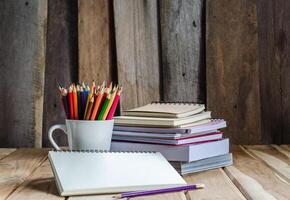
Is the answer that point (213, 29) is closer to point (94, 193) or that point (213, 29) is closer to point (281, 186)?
point (281, 186)

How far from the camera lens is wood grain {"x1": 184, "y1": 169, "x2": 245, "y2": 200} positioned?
966 mm

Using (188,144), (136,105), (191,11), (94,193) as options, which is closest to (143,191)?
(94,193)

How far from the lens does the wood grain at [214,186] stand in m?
0.97

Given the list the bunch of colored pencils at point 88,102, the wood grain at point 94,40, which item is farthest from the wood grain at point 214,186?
the wood grain at point 94,40

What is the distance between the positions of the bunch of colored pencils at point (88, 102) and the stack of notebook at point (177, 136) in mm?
82

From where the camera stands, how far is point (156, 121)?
121 centimetres

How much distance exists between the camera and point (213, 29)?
1674 millimetres

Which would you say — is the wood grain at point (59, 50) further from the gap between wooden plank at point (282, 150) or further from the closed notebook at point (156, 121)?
the gap between wooden plank at point (282, 150)

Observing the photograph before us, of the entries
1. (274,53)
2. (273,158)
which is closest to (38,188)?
(273,158)

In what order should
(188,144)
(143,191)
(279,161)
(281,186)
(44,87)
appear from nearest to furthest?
(143,191), (281,186), (188,144), (279,161), (44,87)

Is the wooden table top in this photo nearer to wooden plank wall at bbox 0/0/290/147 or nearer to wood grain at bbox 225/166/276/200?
wood grain at bbox 225/166/276/200

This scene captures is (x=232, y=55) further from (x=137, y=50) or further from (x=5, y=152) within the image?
(x=5, y=152)

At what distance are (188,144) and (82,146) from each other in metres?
0.23

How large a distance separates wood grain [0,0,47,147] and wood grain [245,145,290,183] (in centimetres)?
65
